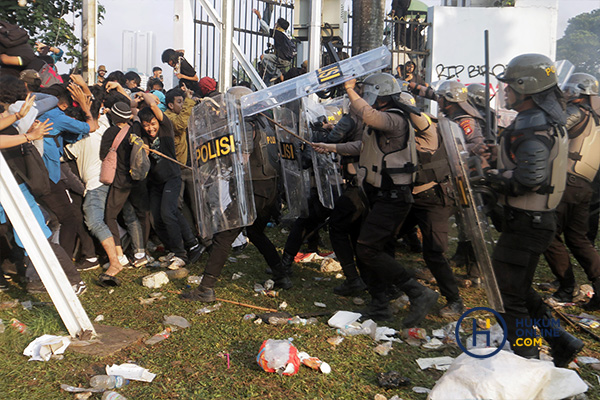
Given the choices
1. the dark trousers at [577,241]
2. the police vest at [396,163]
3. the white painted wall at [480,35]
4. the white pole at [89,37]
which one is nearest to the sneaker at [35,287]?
the police vest at [396,163]

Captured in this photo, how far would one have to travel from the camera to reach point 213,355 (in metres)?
3.82

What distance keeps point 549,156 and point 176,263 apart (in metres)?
4.19

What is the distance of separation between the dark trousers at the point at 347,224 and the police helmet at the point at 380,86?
114 cm

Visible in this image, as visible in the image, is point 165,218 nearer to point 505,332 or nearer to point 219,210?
point 219,210

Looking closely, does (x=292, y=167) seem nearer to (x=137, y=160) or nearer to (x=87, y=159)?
(x=137, y=160)

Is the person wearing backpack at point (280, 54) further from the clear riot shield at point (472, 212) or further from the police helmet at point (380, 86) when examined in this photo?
the clear riot shield at point (472, 212)

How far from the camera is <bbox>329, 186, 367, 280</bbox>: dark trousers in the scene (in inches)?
211

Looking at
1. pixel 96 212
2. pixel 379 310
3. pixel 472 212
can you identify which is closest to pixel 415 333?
pixel 379 310

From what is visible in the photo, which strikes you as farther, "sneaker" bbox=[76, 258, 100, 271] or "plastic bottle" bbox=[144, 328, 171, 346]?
"sneaker" bbox=[76, 258, 100, 271]

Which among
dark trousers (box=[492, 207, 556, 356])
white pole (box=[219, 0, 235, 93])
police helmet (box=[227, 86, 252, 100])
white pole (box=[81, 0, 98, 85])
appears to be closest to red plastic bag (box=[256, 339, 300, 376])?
dark trousers (box=[492, 207, 556, 356])

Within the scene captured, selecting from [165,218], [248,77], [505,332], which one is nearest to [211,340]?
[505,332]

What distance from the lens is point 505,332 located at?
3389mm

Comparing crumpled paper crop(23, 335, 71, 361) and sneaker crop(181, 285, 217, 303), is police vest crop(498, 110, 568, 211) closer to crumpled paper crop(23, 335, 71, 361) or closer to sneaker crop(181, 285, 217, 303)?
sneaker crop(181, 285, 217, 303)

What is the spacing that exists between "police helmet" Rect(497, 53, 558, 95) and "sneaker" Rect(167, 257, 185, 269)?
4.10 m
